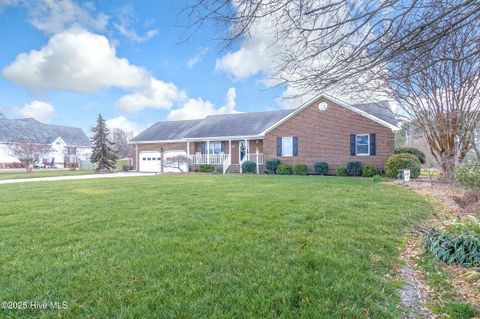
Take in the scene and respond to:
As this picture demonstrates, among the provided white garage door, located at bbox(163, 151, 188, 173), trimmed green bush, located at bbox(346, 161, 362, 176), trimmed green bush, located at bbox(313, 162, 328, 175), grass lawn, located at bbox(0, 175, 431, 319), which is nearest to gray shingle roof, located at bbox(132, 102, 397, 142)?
white garage door, located at bbox(163, 151, 188, 173)

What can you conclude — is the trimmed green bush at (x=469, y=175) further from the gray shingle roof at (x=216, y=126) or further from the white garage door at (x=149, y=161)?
the white garage door at (x=149, y=161)

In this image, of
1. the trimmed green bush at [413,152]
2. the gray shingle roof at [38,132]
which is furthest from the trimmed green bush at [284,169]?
the gray shingle roof at [38,132]

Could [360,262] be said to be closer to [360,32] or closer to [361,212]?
[360,32]

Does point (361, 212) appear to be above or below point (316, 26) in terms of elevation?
below

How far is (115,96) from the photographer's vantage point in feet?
74.8

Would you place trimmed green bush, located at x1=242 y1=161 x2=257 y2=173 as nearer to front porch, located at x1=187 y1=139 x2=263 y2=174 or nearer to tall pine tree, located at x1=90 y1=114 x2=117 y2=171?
front porch, located at x1=187 y1=139 x2=263 y2=174

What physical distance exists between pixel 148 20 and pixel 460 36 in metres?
4.26

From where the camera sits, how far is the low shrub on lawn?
3.75 meters

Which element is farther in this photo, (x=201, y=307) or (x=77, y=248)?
(x=77, y=248)

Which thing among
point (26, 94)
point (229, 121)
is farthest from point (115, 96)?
point (229, 121)

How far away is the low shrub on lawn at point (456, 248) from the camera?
375 centimetres

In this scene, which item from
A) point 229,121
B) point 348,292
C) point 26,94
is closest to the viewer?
point 348,292

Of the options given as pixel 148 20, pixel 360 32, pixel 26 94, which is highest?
pixel 26 94

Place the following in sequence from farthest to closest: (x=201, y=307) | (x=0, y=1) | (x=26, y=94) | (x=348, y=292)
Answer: (x=26, y=94) < (x=0, y=1) < (x=348, y=292) < (x=201, y=307)
